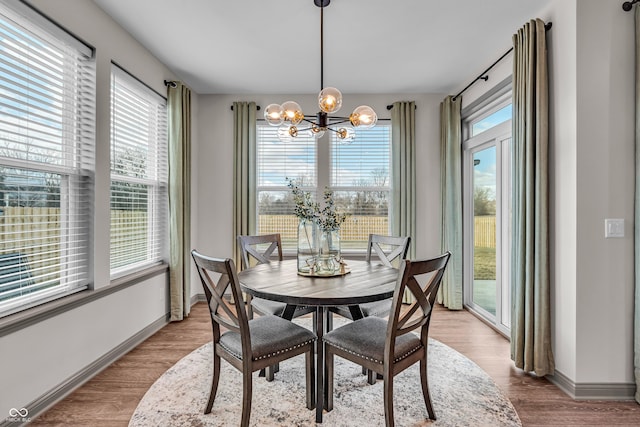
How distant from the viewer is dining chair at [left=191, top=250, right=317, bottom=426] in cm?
165

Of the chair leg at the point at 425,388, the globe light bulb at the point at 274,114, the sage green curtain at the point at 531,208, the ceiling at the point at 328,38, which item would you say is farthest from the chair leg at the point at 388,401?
the ceiling at the point at 328,38

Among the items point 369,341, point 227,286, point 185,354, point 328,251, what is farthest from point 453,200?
point 185,354

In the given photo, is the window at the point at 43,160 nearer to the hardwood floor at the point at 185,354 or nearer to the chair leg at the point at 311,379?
the hardwood floor at the point at 185,354

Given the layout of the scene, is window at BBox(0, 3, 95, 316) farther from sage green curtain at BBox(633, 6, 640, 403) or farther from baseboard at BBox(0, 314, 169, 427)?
sage green curtain at BBox(633, 6, 640, 403)

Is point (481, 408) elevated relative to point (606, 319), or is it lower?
lower

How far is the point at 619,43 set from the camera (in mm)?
2014

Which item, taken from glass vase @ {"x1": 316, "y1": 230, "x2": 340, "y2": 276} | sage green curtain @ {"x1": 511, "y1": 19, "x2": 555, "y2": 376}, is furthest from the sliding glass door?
glass vase @ {"x1": 316, "y1": 230, "x2": 340, "y2": 276}

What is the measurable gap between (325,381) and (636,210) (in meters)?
2.22

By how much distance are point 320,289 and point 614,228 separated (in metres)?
1.94

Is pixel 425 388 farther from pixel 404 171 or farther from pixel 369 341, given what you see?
pixel 404 171

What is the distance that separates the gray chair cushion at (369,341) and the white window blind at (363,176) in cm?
229

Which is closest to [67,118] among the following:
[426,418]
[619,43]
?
[426,418]

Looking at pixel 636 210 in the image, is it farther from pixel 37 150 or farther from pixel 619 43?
pixel 37 150

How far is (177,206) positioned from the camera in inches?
132
